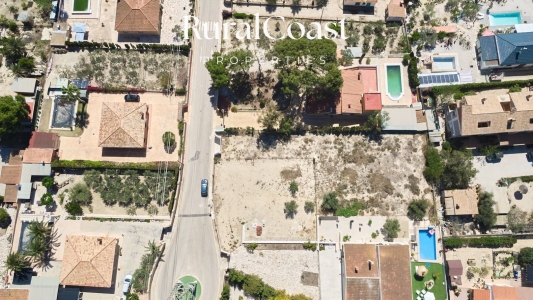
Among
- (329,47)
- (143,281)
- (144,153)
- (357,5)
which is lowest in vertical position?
(143,281)

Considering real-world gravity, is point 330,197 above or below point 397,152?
below

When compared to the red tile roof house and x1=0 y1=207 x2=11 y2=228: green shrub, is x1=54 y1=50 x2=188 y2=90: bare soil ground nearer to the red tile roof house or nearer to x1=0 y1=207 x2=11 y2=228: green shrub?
the red tile roof house

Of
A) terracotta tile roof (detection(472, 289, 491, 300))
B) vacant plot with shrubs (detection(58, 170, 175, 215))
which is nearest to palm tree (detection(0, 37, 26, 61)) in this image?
vacant plot with shrubs (detection(58, 170, 175, 215))

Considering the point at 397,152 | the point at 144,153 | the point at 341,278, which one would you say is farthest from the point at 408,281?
the point at 144,153

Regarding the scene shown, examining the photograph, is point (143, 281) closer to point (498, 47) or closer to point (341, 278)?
point (341, 278)

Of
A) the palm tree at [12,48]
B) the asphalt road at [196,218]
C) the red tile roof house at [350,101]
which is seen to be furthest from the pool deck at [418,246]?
the palm tree at [12,48]

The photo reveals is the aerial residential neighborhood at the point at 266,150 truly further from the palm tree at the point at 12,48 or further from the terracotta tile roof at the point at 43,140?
the palm tree at the point at 12,48

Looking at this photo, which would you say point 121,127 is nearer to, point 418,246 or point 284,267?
point 284,267
